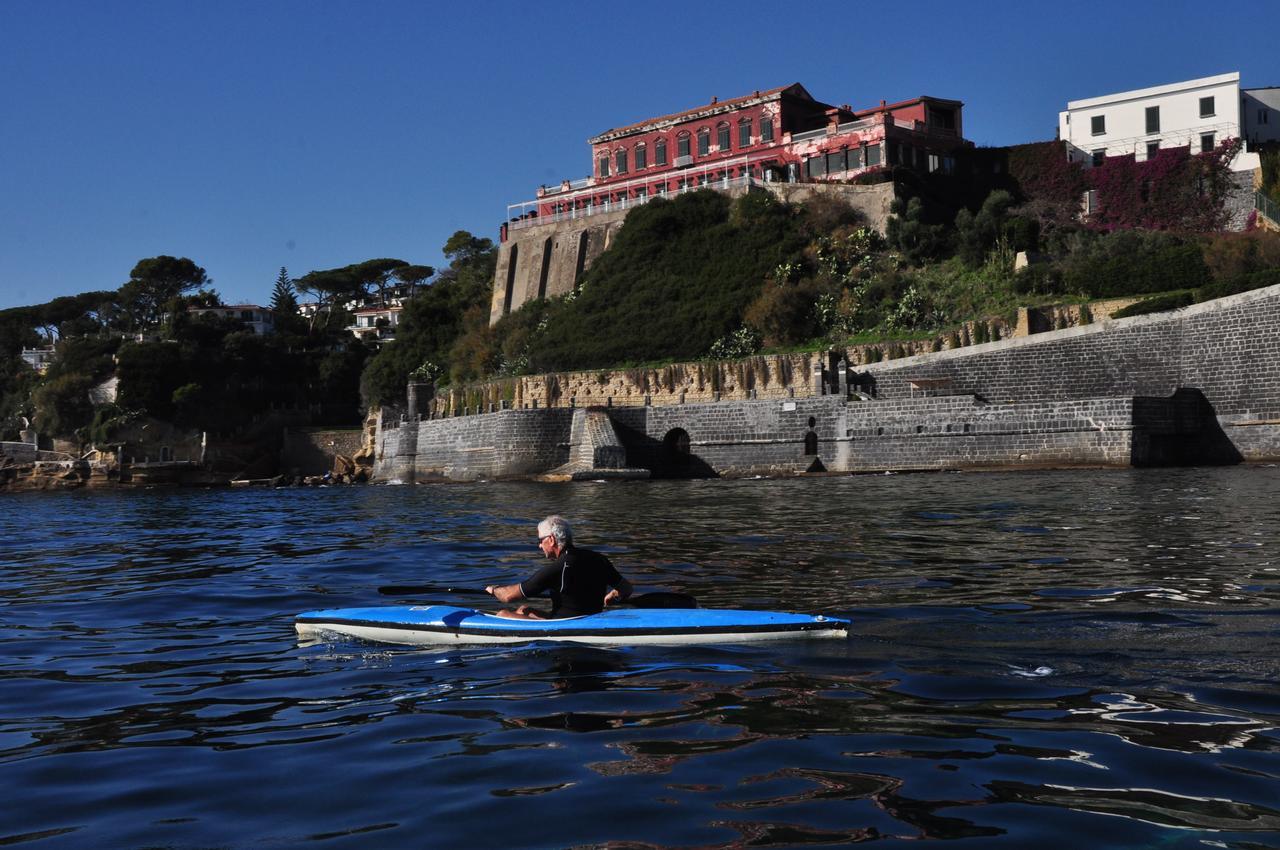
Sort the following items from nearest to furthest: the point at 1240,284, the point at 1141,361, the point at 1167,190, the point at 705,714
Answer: the point at 705,714
the point at 1141,361
the point at 1240,284
the point at 1167,190

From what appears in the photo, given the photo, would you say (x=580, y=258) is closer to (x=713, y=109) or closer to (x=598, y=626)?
(x=713, y=109)

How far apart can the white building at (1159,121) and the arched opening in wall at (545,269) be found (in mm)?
27598

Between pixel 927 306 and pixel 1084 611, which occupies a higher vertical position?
pixel 927 306

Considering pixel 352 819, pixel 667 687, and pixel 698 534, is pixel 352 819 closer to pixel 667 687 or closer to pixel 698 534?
pixel 667 687

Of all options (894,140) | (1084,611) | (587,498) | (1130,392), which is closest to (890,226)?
(894,140)

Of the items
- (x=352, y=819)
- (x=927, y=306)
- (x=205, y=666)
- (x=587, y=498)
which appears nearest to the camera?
(x=352, y=819)

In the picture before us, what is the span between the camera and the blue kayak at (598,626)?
28.7 ft

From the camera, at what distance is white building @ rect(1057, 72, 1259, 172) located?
162 feet

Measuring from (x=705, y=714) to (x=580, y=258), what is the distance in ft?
194

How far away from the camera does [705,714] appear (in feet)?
22.4

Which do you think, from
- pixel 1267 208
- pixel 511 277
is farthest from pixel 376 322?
pixel 1267 208

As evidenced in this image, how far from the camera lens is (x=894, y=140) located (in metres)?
55.3

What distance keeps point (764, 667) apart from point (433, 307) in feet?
226

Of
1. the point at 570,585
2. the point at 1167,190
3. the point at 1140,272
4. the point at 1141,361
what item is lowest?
the point at 570,585
